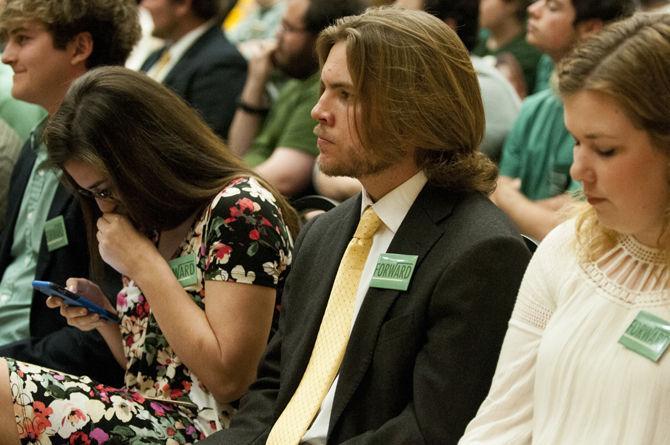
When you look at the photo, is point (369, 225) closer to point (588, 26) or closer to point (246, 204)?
point (246, 204)

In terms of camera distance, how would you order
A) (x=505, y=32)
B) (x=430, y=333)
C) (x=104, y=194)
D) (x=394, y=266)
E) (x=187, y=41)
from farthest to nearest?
(x=505, y=32)
(x=187, y=41)
(x=104, y=194)
(x=394, y=266)
(x=430, y=333)

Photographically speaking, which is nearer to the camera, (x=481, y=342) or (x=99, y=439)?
(x=481, y=342)

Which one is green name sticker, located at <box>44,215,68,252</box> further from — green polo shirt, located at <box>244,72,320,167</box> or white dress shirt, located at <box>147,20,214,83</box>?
white dress shirt, located at <box>147,20,214,83</box>

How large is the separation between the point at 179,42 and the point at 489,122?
1557 mm

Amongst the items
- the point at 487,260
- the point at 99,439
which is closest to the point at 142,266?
the point at 99,439

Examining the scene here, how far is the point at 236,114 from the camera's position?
15.7 ft

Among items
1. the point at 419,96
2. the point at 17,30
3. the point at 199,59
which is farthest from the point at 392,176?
the point at 199,59

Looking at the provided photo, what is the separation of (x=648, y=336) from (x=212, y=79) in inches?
122

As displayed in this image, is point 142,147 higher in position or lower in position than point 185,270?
higher

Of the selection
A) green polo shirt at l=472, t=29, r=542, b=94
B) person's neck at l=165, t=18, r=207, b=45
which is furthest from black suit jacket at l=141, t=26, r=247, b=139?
green polo shirt at l=472, t=29, r=542, b=94

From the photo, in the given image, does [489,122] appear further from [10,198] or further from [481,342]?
[481,342]

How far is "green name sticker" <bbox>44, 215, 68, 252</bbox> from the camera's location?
3348mm

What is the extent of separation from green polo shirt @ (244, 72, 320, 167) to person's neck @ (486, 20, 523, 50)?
1149mm

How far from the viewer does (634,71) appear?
1810 millimetres
